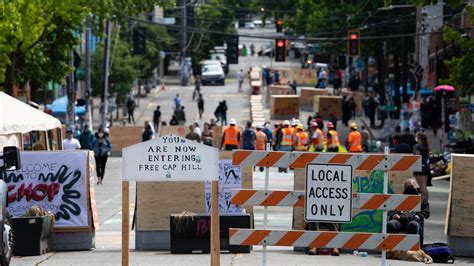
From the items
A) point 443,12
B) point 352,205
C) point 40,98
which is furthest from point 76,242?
point 443,12

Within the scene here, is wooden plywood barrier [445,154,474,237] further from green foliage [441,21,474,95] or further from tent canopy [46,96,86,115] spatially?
tent canopy [46,96,86,115]

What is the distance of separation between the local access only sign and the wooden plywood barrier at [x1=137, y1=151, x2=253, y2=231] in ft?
17.0

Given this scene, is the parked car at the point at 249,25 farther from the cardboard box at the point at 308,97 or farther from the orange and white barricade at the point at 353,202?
the orange and white barricade at the point at 353,202

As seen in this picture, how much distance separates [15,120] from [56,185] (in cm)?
365

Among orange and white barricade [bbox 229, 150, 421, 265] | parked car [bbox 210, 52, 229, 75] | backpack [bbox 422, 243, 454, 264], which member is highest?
orange and white barricade [bbox 229, 150, 421, 265]

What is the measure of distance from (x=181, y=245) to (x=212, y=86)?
77551mm

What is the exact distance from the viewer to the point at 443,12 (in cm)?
6300

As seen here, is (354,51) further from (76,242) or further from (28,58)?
(76,242)

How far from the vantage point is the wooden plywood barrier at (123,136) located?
167 feet

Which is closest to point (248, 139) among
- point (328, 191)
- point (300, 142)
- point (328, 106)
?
point (300, 142)

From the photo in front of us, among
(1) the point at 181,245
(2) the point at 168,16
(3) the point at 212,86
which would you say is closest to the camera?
(1) the point at 181,245

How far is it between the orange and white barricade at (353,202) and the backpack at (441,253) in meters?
3.61

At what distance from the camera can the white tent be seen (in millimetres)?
22359

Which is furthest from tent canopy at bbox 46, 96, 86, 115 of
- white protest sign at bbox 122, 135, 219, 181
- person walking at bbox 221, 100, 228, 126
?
white protest sign at bbox 122, 135, 219, 181
